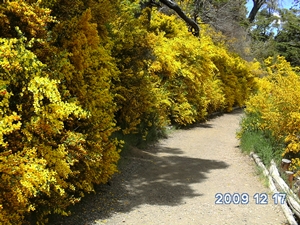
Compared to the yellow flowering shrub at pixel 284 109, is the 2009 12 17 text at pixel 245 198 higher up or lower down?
lower down

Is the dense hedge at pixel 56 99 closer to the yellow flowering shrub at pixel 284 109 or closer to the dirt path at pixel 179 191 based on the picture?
the dirt path at pixel 179 191

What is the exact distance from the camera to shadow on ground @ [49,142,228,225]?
19.1 feet

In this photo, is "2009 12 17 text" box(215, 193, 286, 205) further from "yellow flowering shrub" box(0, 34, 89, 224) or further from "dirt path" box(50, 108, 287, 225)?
"yellow flowering shrub" box(0, 34, 89, 224)

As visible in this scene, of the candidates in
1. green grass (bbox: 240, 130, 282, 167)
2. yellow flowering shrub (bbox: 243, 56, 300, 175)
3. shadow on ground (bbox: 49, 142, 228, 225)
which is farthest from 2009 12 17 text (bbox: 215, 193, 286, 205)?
green grass (bbox: 240, 130, 282, 167)

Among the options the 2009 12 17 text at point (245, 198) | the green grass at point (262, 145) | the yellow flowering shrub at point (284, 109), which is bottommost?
the 2009 12 17 text at point (245, 198)

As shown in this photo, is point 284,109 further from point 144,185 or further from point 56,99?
point 56,99

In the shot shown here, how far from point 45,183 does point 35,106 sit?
2.61 ft

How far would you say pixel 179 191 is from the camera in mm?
6902

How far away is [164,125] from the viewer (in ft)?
40.5

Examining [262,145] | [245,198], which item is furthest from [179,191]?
[262,145]

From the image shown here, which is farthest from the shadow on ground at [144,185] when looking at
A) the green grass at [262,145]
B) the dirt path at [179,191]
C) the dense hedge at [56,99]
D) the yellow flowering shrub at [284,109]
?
the yellow flowering shrub at [284,109]

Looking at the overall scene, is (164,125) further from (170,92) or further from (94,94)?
(94,94)

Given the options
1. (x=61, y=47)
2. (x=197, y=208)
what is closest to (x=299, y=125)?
(x=197, y=208)

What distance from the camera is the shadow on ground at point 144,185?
582cm
